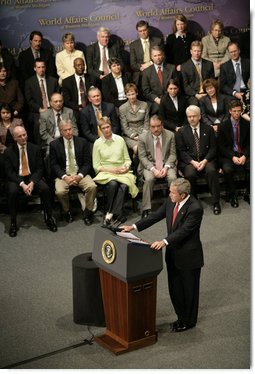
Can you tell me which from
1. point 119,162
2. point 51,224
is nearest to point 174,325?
point 51,224

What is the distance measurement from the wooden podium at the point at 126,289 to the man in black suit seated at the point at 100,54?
452cm

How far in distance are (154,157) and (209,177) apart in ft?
2.36

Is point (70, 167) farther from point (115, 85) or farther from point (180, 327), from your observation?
point (180, 327)

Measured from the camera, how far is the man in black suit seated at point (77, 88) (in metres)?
9.84

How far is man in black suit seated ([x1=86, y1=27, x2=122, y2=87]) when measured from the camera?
33.2ft

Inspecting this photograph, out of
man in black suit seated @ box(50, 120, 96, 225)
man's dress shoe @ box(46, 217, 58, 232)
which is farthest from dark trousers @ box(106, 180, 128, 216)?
man's dress shoe @ box(46, 217, 58, 232)

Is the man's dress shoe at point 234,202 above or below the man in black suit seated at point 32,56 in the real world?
below

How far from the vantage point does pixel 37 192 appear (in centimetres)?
891

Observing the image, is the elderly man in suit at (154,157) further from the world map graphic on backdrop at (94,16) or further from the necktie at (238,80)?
the world map graphic on backdrop at (94,16)

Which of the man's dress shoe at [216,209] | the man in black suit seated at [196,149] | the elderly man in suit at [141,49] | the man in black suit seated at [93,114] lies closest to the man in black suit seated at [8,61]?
the man in black suit seated at [93,114]

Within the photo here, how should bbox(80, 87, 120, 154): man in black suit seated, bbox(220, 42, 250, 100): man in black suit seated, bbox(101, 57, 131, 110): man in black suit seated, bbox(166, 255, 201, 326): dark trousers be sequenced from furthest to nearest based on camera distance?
bbox(220, 42, 250, 100): man in black suit seated, bbox(101, 57, 131, 110): man in black suit seated, bbox(80, 87, 120, 154): man in black suit seated, bbox(166, 255, 201, 326): dark trousers

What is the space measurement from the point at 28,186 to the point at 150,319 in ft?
10.6

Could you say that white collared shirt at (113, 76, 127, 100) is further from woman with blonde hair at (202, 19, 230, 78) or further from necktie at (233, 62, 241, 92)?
necktie at (233, 62, 241, 92)

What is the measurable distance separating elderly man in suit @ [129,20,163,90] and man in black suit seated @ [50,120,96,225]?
5.47ft
